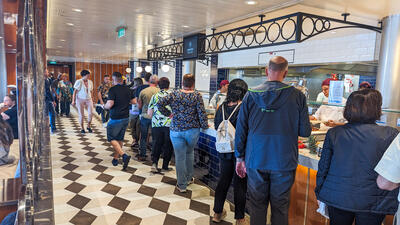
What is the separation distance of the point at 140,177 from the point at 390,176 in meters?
3.39

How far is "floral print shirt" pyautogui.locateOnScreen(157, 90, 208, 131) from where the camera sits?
3.33 meters

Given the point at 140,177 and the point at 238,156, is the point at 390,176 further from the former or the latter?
the point at 140,177

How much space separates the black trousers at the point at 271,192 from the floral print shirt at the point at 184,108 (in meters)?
1.33

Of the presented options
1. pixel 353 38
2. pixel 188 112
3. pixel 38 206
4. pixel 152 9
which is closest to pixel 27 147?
pixel 38 206

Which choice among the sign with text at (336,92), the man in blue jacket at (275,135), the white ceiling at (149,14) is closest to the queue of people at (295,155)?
the man in blue jacket at (275,135)

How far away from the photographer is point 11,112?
566 millimetres

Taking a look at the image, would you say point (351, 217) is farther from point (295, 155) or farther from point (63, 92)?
point (63, 92)

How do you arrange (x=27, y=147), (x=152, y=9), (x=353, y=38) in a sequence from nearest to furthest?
(x=27, y=147) < (x=152, y=9) < (x=353, y=38)

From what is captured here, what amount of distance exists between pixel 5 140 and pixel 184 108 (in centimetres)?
275

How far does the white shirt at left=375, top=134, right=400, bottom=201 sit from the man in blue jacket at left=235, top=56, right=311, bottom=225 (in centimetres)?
72

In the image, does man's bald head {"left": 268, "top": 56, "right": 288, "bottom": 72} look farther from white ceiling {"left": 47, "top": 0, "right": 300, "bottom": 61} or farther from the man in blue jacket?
white ceiling {"left": 47, "top": 0, "right": 300, "bottom": 61}

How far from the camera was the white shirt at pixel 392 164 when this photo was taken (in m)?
1.27

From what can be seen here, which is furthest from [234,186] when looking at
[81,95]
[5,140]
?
[81,95]

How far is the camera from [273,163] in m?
2.02
